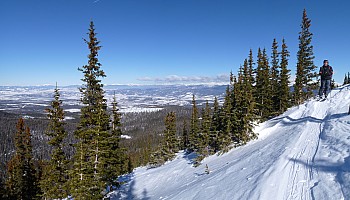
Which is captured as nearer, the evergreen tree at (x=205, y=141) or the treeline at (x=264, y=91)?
the evergreen tree at (x=205, y=141)

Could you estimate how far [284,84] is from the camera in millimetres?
33406

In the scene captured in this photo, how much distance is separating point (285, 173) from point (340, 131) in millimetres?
4964

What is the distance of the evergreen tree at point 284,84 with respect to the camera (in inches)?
1282

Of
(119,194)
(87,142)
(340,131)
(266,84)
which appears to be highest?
(266,84)

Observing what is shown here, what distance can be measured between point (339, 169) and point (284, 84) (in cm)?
2990

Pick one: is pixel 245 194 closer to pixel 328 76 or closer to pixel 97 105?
pixel 97 105

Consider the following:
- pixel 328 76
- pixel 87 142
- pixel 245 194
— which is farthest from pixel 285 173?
pixel 328 76

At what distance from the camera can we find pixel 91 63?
16609 mm

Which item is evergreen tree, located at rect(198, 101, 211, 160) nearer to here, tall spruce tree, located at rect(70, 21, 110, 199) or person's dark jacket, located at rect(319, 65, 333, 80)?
tall spruce tree, located at rect(70, 21, 110, 199)

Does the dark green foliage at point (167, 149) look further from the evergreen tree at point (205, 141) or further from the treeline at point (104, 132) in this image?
the evergreen tree at point (205, 141)

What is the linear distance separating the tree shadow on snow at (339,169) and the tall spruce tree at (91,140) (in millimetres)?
11754

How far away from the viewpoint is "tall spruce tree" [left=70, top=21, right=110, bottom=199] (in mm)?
13180

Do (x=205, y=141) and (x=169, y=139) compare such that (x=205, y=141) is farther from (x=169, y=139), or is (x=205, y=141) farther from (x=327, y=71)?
(x=327, y=71)

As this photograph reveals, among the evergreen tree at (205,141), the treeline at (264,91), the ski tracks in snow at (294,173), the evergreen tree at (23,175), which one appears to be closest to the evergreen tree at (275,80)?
the treeline at (264,91)
